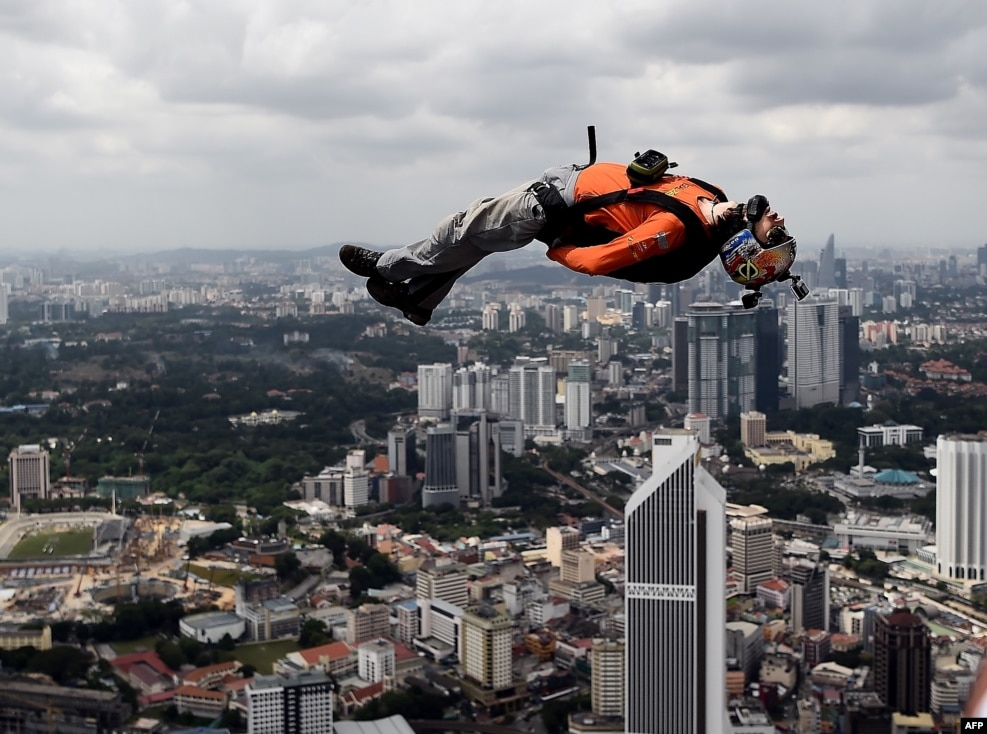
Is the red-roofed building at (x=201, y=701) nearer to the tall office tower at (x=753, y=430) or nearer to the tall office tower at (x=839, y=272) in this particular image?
the tall office tower at (x=753, y=430)

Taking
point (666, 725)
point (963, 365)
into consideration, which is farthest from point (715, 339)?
point (666, 725)

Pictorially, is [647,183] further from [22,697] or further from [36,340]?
[36,340]

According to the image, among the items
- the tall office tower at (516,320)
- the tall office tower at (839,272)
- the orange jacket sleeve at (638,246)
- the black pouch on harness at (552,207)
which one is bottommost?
the tall office tower at (516,320)

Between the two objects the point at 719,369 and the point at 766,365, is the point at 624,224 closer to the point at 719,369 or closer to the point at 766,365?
the point at 719,369

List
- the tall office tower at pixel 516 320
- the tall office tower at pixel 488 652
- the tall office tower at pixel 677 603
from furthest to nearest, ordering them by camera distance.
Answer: the tall office tower at pixel 516 320, the tall office tower at pixel 488 652, the tall office tower at pixel 677 603

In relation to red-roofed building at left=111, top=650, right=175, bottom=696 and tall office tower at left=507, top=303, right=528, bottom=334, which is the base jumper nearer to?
red-roofed building at left=111, top=650, right=175, bottom=696

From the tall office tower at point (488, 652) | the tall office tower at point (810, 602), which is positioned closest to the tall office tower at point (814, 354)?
the tall office tower at point (810, 602)

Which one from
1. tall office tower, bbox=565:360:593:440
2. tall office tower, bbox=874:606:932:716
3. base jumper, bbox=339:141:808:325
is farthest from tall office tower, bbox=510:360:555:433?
base jumper, bbox=339:141:808:325
